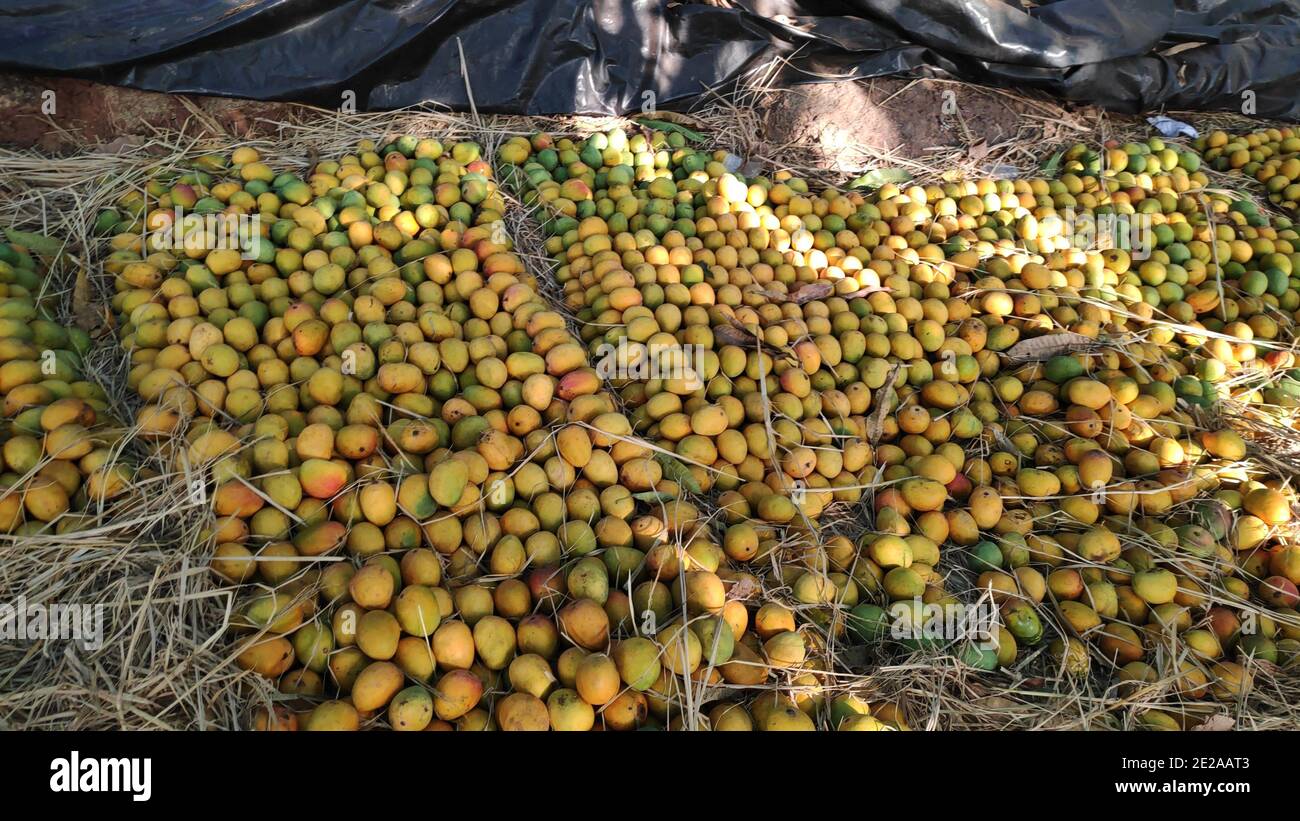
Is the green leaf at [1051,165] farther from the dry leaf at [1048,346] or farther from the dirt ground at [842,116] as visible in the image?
the dry leaf at [1048,346]

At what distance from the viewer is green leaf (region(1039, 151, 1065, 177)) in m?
4.57

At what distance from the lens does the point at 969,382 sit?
3.17 metres

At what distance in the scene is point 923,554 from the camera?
2469mm

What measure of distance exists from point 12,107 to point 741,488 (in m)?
3.98

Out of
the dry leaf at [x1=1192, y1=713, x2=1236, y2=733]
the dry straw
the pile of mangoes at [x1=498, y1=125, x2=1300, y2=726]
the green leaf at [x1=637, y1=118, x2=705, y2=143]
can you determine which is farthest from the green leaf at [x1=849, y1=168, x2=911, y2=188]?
the dry leaf at [x1=1192, y1=713, x2=1236, y2=733]

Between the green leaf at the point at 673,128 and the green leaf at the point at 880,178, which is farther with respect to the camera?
the green leaf at the point at 673,128

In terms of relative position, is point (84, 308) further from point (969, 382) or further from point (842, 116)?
point (842, 116)

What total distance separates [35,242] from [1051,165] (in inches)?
208

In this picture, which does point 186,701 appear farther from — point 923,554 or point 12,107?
point 12,107

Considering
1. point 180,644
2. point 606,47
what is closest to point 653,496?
point 180,644

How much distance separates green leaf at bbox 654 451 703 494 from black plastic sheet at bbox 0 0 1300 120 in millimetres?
2645

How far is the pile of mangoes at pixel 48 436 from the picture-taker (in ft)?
6.65

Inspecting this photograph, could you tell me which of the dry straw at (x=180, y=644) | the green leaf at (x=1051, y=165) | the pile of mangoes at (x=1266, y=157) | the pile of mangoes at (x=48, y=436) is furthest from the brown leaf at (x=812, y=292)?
the pile of mangoes at (x=1266, y=157)

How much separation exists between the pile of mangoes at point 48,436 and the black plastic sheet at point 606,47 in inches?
65.8
